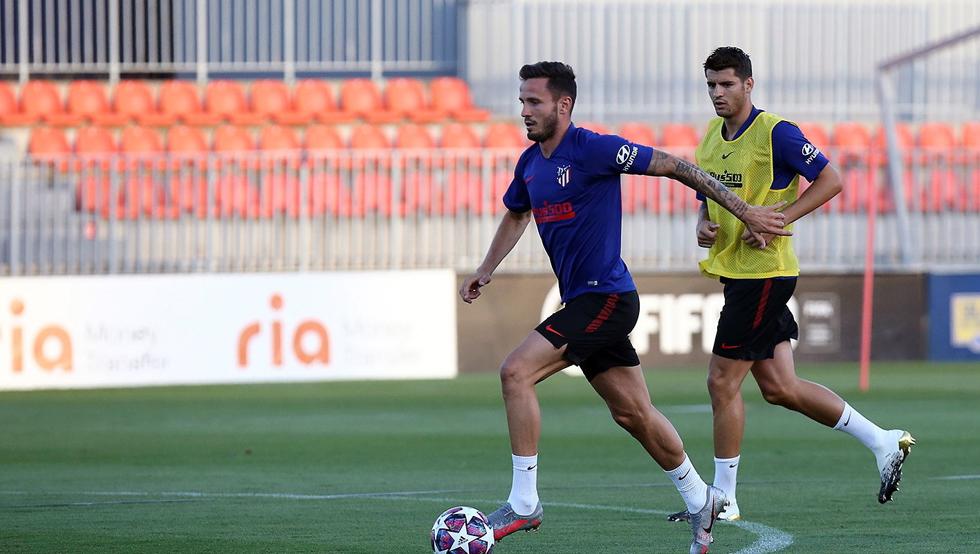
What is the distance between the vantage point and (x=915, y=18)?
24109mm

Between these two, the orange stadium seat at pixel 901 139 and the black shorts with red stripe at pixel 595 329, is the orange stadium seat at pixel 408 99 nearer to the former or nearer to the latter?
the orange stadium seat at pixel 901 139

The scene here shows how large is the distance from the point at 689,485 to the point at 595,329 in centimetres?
75

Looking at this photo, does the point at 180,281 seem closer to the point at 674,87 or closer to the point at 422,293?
the point at 422,293

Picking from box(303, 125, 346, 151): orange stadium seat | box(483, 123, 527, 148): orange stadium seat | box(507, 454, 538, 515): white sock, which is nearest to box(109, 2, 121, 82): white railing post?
box(303, 125, 346, 151): orange stadium seat

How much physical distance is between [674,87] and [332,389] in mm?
9054

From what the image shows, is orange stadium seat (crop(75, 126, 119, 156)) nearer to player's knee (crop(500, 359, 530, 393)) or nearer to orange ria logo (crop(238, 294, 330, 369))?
A: orange ria logo (crop(238, 294, 330, 369))

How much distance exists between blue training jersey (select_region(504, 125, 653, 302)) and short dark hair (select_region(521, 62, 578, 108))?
7.6 inches

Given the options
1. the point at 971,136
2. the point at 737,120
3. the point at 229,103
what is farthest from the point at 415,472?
the point at 971,136

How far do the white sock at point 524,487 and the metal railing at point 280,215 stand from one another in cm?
1209

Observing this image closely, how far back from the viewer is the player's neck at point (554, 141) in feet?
21.7

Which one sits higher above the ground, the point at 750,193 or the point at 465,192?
the point at 465,192

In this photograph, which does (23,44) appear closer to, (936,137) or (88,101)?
(88,101)

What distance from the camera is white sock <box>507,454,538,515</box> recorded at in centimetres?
639

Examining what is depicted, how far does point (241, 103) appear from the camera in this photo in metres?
22.4
